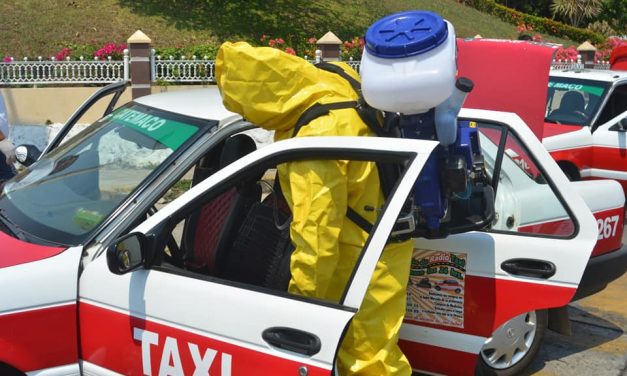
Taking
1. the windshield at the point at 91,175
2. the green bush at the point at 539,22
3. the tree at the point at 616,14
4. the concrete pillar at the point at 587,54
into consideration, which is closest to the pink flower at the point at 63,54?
the windshield at the point at 91,175

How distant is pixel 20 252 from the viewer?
312 centimetres

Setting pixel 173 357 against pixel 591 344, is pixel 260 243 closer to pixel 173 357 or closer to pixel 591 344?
pixel 173 357

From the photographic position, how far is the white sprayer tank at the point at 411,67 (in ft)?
9.91

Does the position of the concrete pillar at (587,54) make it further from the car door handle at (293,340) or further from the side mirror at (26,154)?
the car door handle at (293,340)

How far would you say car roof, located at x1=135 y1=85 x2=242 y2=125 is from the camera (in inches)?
141

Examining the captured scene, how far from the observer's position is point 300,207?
9.40 ft

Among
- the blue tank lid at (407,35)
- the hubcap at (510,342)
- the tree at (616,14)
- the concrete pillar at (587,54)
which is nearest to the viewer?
the blue tank lid at (407,35)

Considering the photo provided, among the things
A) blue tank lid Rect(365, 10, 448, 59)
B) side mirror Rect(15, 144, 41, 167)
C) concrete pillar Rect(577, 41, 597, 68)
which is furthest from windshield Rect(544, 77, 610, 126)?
concrete pillar Rect(577, 41, 597, 68)

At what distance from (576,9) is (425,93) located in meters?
32.7

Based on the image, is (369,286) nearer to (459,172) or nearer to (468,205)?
(459,172)

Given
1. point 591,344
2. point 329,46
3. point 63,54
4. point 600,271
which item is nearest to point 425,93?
Result: point 600,271

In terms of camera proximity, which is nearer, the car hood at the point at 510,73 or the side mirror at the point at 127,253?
the side mirror at the point at 127,253

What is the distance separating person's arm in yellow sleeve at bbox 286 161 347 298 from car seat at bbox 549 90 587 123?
6776 millimetres

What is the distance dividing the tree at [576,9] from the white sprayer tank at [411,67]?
32.4 m
